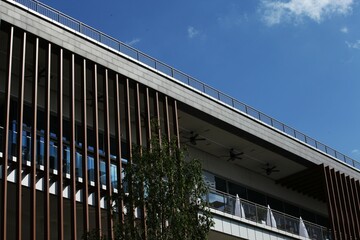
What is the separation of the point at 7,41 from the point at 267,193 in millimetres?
21979

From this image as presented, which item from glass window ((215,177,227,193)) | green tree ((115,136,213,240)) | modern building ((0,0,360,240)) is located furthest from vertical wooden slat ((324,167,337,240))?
green tree ((115,136,213,240))

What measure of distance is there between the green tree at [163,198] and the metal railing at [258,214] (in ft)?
38.3

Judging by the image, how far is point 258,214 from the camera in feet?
107

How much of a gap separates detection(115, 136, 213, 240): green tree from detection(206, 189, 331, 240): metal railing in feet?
38.3

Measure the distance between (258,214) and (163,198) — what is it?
1791cm

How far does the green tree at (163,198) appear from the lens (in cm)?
1534

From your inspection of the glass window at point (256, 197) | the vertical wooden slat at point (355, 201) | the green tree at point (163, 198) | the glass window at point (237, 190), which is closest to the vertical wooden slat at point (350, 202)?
the vertical wooden slat at point (355, 201)

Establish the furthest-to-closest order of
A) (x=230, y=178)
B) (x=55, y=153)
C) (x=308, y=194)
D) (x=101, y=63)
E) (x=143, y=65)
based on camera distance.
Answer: (x=308, y=194) < (x=230, y=178) < (x=143, y=65) < (x=101, y=63) < (x=55, y=153)

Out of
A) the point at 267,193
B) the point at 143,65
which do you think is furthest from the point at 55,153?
the point at 267,193

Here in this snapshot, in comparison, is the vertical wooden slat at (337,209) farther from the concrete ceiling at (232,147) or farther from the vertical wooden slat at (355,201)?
the concrete ceiling at (232,147)

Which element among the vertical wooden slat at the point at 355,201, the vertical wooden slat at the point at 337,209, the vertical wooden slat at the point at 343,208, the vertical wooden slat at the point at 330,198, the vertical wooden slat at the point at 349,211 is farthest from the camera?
the vertical wooden slat at the point at 355,201

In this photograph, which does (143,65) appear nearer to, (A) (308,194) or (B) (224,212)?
(B) (224,212)

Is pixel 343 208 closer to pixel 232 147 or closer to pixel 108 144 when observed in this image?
pixel 232 147

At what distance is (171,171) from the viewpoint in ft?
53.0
